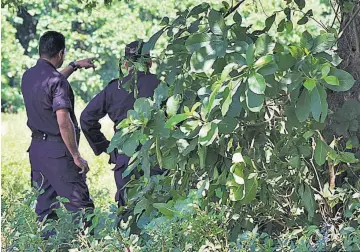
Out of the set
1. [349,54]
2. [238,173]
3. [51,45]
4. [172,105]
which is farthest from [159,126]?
[51,45]

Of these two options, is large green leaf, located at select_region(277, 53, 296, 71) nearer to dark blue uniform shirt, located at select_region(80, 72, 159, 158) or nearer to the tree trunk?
the tree trunk

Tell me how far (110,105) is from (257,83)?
339cm

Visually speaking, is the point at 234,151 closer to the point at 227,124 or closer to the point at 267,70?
the point at 227,124

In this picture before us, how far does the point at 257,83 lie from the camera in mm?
2500

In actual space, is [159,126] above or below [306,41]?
below

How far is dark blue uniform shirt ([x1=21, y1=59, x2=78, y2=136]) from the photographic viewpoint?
18.4 feet

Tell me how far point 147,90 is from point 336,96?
1.93 meters

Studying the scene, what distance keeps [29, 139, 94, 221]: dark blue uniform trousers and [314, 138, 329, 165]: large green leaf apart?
2952mm

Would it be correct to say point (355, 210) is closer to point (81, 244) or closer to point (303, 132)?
point (303, 132)

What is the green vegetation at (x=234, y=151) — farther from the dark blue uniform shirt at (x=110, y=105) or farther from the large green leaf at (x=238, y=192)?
the dark blue uniform shirt at (x=110, y=105)

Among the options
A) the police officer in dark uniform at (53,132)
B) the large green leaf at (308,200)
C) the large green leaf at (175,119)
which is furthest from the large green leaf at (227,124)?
the police officer in dark uniform at (53,132)

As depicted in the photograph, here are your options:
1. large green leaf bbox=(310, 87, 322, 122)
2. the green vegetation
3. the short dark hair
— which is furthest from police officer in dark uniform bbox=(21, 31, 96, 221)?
large green leaf bbox=(310, 87, 322, 122)

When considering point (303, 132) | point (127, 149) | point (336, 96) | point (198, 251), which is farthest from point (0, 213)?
point (336, 96)

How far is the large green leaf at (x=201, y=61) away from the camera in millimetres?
2850
